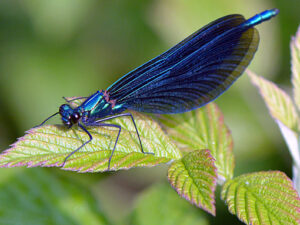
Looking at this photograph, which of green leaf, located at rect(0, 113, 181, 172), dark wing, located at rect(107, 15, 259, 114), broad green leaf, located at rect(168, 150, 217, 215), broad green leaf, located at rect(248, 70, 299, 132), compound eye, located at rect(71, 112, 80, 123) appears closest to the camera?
broad green leaf, located at rect(168, 150, 217, 215)

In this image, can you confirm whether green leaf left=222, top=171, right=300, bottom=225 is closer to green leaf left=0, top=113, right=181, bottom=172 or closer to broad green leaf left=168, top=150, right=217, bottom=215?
broad green leaf left=168, top=150, right=217, bottom=215

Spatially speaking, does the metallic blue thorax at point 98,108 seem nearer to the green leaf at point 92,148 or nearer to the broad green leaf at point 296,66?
the green leaf at point 92,148

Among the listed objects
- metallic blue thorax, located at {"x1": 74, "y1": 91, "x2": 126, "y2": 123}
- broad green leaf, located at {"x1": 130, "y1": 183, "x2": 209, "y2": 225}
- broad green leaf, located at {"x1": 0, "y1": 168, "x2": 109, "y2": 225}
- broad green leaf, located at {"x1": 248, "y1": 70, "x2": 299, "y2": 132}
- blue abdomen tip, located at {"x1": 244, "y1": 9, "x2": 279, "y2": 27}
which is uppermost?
metallic blue thorax, located at {"x1": 74, "y1": 91, "x2": 126, "y2": 123}

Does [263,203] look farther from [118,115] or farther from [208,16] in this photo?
[208,16]

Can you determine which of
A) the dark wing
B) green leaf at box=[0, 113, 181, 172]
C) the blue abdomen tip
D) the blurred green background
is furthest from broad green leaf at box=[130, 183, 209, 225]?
the blue abdomen tip

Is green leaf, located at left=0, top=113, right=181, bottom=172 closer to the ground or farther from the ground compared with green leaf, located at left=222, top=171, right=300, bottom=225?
farther from the ground

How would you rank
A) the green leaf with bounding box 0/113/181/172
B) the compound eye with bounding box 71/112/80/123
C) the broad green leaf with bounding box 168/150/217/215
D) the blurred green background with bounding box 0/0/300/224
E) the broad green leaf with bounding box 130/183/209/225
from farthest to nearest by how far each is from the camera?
1. the blurred green background with bounding box 0/0/300/224
2. the broad green leaf with bounding box 130/183/209/225
3. the compound eye with bounding box 71/112/80/123
4. the green leaf with bounding box 0/113/181/172
5. the broad green leaf with bounding box 168/150/217/215

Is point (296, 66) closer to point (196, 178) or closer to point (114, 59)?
point (196, 178)

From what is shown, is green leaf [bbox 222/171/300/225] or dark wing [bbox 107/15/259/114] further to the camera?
dark wing [bbox 107/15/259/114]
